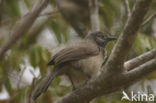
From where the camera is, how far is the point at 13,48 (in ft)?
21.7

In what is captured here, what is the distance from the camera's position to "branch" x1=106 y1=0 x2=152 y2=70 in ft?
11.5

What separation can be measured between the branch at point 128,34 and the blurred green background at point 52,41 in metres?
0.47

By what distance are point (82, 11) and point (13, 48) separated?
3087 millimetres

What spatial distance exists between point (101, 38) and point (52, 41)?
16.6 feet

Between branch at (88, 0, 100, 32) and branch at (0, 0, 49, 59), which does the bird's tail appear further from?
branch at (88, 0, 100, 32)

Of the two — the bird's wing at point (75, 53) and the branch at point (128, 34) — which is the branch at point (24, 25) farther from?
the branch at point (128, 34)

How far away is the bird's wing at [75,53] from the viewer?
505 centimetres

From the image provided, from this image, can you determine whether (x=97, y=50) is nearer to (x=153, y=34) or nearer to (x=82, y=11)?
(x=153, y=34)

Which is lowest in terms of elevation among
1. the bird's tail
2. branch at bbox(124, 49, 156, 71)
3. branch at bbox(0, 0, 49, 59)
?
the bird's tail

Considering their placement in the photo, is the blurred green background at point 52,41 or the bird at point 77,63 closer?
the bird at point 77,63

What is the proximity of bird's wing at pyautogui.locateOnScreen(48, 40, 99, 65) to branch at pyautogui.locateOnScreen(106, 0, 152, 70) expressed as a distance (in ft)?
3.53

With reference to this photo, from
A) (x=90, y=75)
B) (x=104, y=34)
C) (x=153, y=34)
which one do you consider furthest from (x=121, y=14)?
(x=90, y=75)

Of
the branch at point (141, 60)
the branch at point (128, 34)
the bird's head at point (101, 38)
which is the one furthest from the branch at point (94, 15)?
the branch at point (128, 34)

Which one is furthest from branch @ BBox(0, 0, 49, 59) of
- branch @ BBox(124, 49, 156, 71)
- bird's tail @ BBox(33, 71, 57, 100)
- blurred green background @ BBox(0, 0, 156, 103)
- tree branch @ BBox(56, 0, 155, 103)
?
branch @ BBox(124, 49, 156, 71)
